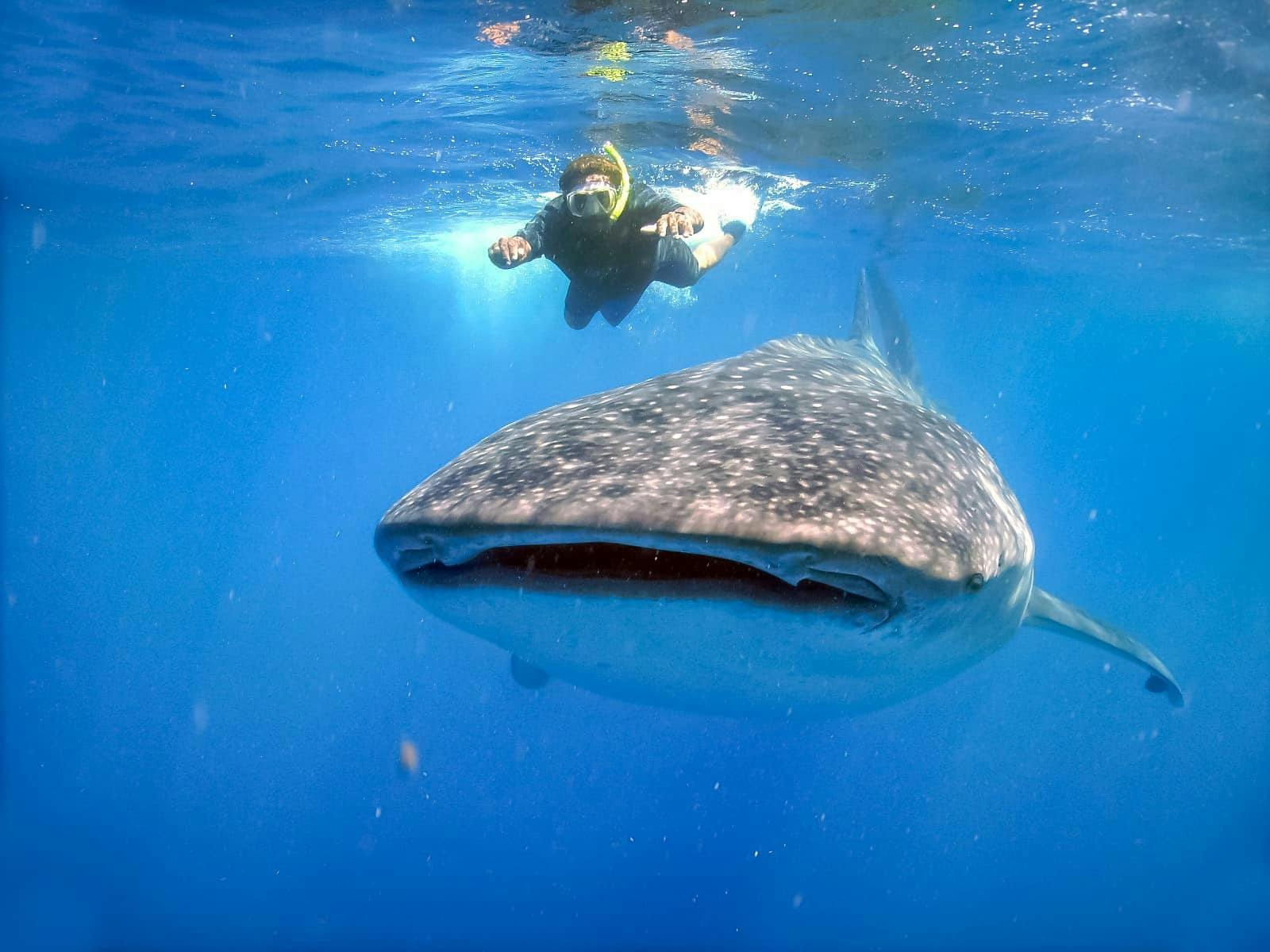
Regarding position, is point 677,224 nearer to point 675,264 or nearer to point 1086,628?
point 1086,628

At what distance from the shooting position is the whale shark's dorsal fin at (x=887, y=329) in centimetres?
909

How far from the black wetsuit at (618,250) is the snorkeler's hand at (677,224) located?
2.95m

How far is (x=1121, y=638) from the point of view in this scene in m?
5.08

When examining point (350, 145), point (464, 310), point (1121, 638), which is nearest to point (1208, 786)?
point (1121, 638)

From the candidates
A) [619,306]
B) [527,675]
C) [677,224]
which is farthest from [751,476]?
[619,306]

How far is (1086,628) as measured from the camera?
4.77 m

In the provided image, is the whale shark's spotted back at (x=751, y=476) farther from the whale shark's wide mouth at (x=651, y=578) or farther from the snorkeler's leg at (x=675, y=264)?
the snorkeler's leg at (x=675, y=264)

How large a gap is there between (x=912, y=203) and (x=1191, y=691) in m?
23.3

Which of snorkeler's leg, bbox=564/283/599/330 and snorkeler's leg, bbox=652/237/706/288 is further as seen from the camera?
snorkeler's leg, bbox=564/283/599/330

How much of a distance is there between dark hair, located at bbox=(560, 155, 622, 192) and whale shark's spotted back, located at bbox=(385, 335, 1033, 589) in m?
4.72

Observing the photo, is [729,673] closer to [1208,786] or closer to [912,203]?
[912,203]

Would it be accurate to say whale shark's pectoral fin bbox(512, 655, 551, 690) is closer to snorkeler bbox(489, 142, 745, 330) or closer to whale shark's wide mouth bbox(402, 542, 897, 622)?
snorkeler bbox(489, 142, 745, 330)

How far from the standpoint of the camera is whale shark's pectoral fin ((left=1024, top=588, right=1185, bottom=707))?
4.57 m

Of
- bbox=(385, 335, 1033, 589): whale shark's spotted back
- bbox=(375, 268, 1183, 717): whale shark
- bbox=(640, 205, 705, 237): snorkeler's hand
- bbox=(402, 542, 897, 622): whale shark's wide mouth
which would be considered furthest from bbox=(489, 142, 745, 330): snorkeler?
bbox=(402, 542, 897, 622): whale shark's wide mouth
